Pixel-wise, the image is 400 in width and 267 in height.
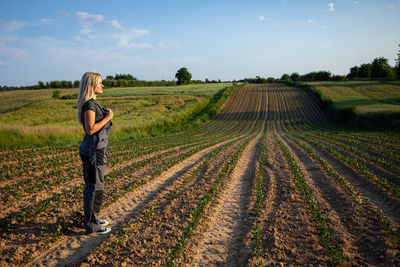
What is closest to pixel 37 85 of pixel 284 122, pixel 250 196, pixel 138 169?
pixel 284 122

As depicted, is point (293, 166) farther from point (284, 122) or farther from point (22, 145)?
point (284, 122)

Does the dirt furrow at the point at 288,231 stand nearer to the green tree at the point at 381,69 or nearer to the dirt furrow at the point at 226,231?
the dirt furrow at the point at 226,231

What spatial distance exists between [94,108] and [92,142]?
0.66 meters

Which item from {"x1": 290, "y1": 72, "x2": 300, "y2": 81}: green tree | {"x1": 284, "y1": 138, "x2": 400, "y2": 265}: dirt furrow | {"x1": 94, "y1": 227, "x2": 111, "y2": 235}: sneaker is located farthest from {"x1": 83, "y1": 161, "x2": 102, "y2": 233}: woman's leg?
{"x1": 290, "y1": 72, "x2": 300, "y2": 81}: green tree

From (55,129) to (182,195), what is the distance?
662 inches

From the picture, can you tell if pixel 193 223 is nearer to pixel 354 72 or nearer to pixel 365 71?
pixel 365 71

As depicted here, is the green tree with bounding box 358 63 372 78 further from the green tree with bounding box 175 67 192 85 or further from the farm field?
the farm field

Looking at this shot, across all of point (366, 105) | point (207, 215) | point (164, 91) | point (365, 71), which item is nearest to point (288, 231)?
point (207, 215)

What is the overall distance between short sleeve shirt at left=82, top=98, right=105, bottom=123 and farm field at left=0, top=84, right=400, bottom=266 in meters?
2.40

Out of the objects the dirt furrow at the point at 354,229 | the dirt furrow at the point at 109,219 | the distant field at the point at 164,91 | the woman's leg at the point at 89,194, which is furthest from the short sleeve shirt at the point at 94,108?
the distant field at the point at 164,91

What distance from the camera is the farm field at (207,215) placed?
388 cm

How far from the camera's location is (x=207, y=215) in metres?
5.45

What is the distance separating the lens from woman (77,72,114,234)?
4121 millimetres

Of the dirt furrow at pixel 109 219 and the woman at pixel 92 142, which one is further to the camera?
the woman at pixel 92 142
